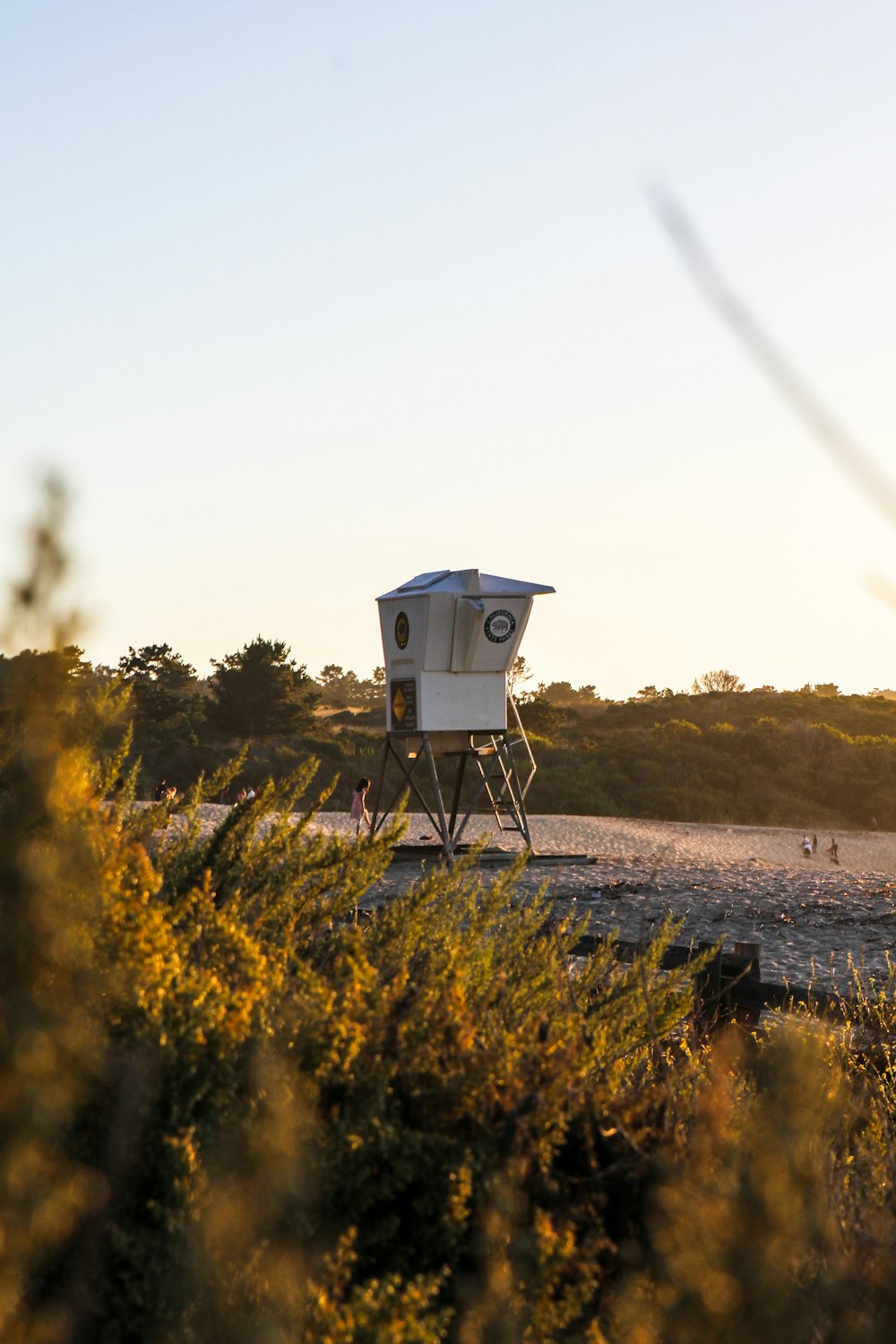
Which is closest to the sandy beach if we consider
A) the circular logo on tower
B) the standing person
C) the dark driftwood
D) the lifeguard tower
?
the dark driftwood

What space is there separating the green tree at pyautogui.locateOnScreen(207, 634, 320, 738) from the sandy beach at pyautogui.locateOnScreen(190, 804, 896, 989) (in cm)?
1212

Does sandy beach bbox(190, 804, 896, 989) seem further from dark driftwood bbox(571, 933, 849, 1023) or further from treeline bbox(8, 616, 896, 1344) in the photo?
treeline bbox(8, 616, 896, 1344)

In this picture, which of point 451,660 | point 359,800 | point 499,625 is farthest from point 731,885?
point 359,800

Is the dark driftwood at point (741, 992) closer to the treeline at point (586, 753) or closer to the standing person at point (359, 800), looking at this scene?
the standing person at point (359, 800)

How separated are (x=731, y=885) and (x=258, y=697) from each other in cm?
2623

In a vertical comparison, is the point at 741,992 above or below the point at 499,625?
below

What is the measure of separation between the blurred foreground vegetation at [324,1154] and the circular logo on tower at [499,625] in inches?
616

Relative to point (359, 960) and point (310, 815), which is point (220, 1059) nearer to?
point (359, 960)

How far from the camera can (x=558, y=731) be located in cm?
5153

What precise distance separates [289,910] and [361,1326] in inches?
58.9

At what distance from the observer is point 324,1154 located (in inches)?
113

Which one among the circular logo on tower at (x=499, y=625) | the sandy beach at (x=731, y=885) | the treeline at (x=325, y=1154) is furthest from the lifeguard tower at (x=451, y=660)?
the treeline at (x=325, y=1154)

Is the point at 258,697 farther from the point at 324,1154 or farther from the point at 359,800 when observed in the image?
the point at 324,1154

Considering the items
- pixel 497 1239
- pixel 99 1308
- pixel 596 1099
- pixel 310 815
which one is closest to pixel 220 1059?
pixel 99 1308
